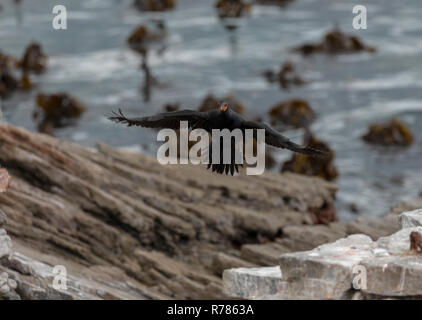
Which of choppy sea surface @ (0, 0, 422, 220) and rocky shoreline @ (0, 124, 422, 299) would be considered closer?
rocky shoreline @ (0, 124, 422, 299)

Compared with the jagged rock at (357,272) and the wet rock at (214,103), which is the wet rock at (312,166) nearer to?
the wet rock at (214,103)

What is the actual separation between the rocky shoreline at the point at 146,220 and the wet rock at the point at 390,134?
21.9m

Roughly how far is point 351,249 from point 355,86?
47912 millimetres

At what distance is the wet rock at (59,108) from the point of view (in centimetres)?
6028

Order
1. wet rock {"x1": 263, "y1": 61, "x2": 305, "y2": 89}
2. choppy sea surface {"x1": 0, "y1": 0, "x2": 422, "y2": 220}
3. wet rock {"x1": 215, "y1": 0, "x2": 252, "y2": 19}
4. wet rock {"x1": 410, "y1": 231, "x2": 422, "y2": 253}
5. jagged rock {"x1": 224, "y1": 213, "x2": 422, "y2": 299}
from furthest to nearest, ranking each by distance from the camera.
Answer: wet rock {"x1": 215, "y1": 0, "x2": 252, "y2": 19} → wet rock {"x1": 263, "y1": 61, "x2": 305, "y2": 89} → choppy sea surface {"x1": 0, "y1": 0, "x2": 422, "y2": 220} → wet rock {"x1": 410, "y1": 231, "x2": 422, "y2": 253} → jagged rock {"x1": 224, "y1": 213, "x2": 422, "y2": 299}

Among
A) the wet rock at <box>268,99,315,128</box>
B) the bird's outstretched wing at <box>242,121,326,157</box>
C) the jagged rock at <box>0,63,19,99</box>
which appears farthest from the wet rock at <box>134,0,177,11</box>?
the bird's outstretched wing at <box>242,121,326,157</box>

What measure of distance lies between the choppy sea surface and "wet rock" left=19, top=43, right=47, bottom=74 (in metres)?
1.25

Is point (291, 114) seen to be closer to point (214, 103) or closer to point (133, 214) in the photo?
point (214, 103)

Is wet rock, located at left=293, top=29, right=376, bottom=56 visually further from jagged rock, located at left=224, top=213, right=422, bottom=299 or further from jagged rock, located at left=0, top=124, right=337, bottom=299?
jagged rock, located at left=224, top=213, right=422, bottom=299

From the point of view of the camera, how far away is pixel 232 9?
84.6 m

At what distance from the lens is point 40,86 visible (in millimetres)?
67812

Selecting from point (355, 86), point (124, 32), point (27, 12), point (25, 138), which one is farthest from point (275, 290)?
point (27, 12)

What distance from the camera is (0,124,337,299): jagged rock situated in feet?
89.5

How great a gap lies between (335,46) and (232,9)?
14667 mm
